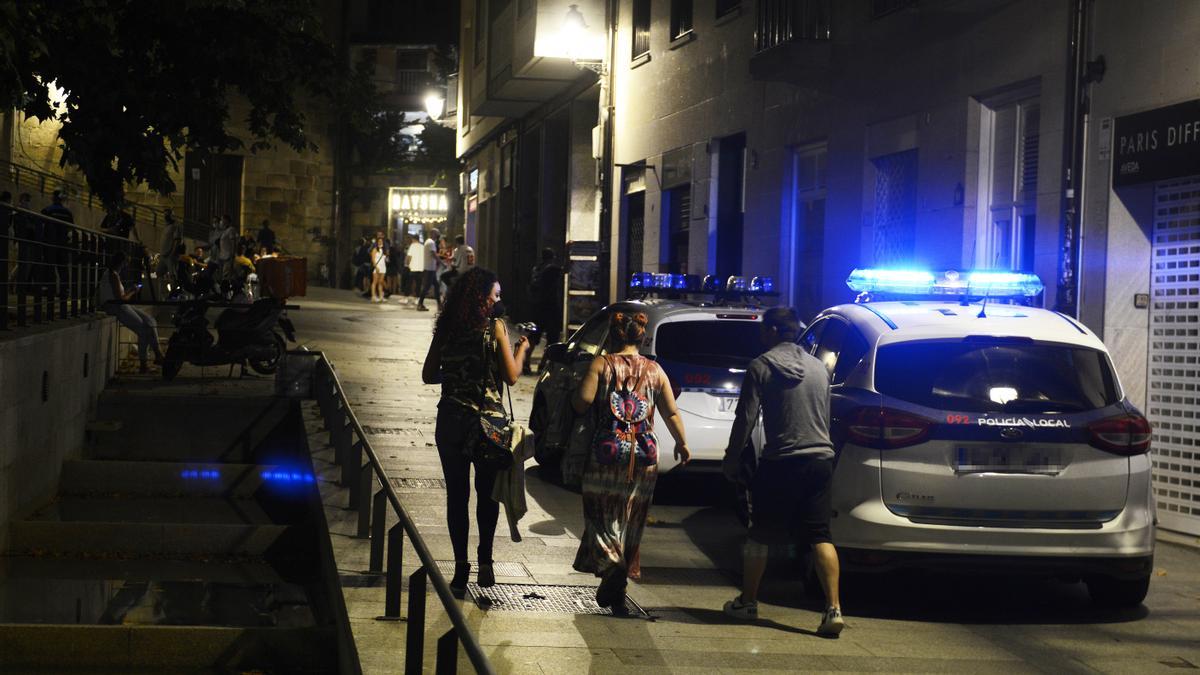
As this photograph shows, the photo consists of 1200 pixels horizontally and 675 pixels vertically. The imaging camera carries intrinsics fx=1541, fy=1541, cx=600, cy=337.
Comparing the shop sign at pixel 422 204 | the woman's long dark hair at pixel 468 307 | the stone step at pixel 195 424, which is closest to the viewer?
the woman's long dark hair at pixel 468 307

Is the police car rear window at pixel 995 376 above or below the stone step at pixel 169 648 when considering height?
above

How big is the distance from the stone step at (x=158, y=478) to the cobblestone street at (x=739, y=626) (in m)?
4.84

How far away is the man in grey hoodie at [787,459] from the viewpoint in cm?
789

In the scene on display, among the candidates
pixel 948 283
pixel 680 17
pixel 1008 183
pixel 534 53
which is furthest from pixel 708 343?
pixel 534 53

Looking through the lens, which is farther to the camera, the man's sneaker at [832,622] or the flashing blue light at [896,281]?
the flashing blue light at [896,281]

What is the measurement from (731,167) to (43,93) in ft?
34.8

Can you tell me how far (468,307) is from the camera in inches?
330

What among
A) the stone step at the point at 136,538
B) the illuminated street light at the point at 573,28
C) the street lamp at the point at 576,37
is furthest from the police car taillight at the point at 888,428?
the illuminated street light at the point at 573,28

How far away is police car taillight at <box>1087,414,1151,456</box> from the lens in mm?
8148

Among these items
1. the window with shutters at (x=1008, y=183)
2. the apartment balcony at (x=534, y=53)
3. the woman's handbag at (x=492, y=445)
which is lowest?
the woman's handbag at (x=492, y=445)

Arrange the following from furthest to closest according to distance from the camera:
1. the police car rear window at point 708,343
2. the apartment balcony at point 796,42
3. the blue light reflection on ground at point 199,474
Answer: the apartment balcony at point 796,42
the blue light reflection on ground at point 199,474
the police car rear window at point 708,343

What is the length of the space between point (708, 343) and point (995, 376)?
164 inches

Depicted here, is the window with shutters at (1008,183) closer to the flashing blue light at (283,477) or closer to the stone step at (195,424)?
the flashing blue light at (283,477)

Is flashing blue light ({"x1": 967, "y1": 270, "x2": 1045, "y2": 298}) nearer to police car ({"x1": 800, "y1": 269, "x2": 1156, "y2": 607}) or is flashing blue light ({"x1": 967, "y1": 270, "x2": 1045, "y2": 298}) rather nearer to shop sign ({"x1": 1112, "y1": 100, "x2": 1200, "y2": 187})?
police car ({"x1": 800, "y1": 269, "x2": 1156, "y2": 607})
